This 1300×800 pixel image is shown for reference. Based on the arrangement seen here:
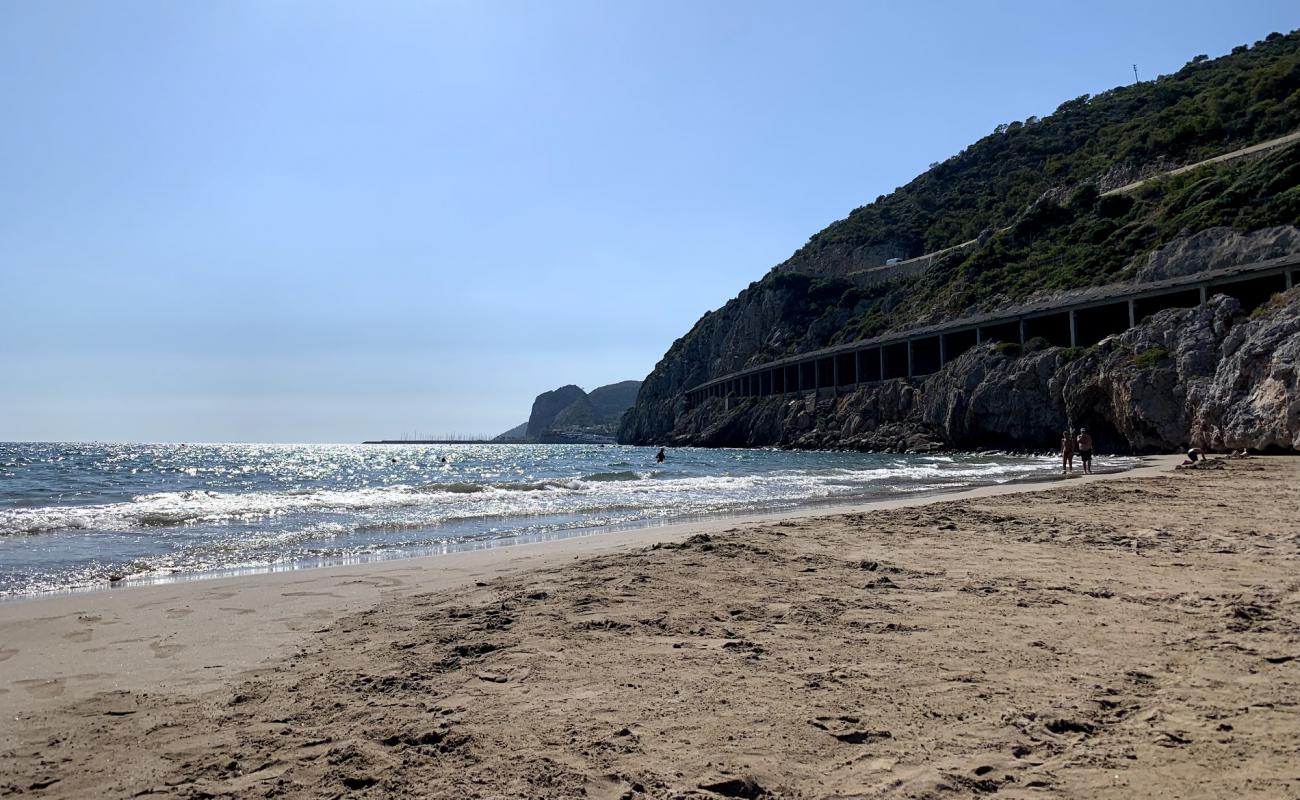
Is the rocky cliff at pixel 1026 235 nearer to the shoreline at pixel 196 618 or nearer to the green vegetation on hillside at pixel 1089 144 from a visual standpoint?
the green vegetation on hillside at pixel 1089 144

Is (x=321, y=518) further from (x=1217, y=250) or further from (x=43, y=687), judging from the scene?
(x=1217, y=250)

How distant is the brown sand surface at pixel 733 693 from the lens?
3.44m

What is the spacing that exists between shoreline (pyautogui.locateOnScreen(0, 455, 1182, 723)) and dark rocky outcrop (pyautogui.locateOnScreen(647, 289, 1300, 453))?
31627mm

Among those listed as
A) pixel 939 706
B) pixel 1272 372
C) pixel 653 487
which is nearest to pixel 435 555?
pixel 939 706

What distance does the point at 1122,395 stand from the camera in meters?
42.4

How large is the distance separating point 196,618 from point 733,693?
5817mm

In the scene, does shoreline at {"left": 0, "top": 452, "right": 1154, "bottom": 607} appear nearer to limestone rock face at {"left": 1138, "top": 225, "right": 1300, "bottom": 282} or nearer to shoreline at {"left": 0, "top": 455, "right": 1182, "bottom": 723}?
shoreline at {"left": 0, "top": 455, "right": 1182, "bottom": 723}

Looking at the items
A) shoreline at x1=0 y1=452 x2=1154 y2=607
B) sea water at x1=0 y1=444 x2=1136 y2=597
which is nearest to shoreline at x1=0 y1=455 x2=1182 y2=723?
shoreline at x1=0 y1=452 x2=1154 y2=607

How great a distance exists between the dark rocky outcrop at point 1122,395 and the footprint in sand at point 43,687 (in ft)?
116

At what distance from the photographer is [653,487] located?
28.7 meters

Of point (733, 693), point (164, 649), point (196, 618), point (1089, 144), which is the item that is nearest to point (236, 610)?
point (196, 618)

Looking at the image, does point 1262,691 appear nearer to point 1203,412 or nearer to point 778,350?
point 1203,412

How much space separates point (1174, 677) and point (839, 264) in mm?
118578

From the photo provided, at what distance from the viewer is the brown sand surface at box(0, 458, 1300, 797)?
3.44m
